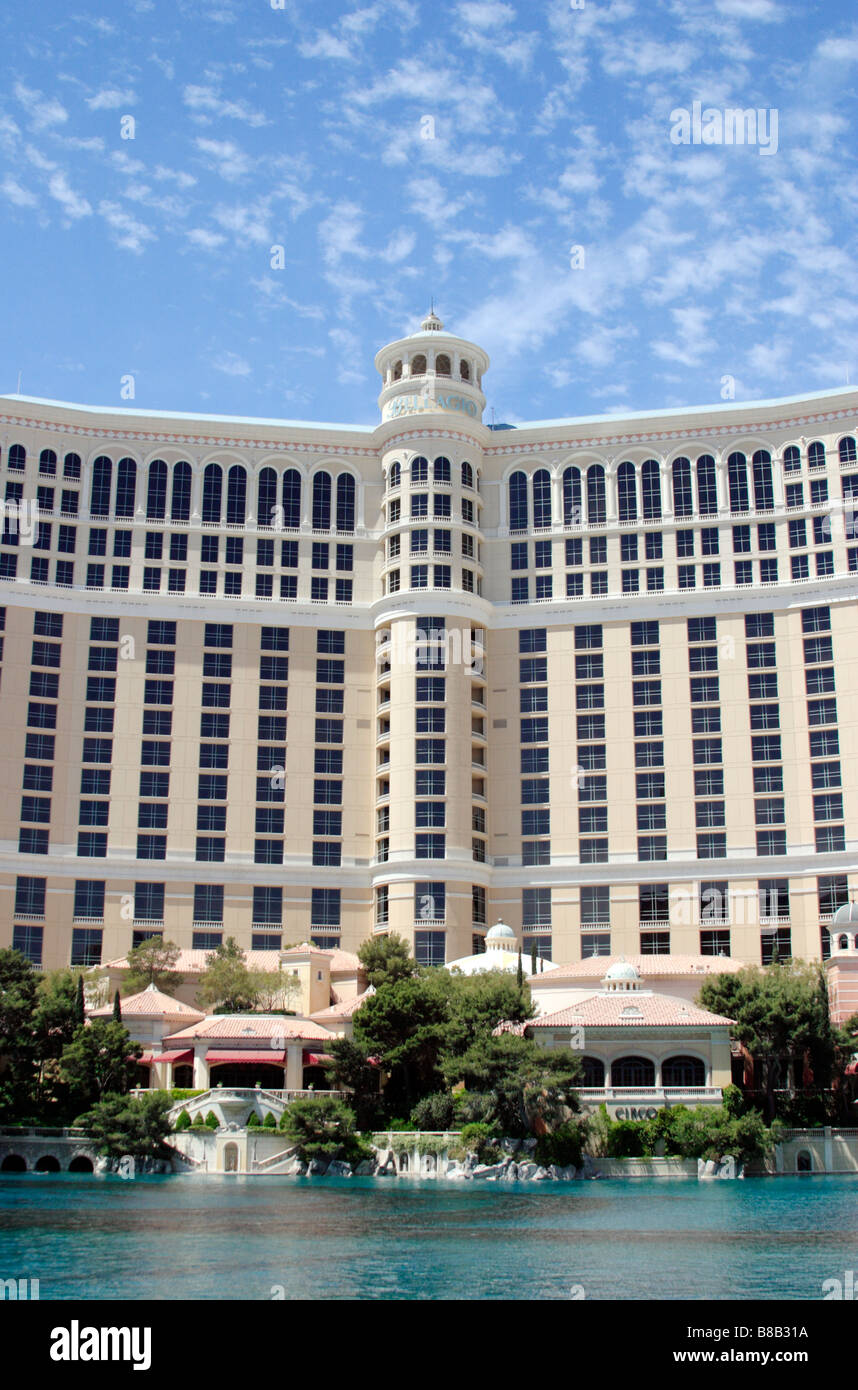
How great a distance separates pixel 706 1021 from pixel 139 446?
65.7m

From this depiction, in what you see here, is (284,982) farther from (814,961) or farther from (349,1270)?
(349,1270)

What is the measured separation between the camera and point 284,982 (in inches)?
3627

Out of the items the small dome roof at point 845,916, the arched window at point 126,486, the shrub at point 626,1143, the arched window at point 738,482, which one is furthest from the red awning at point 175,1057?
the arched window at point 738,482

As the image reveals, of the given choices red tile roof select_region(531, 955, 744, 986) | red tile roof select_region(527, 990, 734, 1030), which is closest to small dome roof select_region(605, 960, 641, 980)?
red tile roof select_region(531, 955, 744, 986)

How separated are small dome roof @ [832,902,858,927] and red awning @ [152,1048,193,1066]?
1635 inches

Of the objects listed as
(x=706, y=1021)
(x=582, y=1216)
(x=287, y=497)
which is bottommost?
(x=582, y=1216)

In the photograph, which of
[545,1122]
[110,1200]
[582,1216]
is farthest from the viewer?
[545,1122]

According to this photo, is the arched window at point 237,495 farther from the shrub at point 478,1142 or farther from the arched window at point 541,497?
the shrub at point 478,1142

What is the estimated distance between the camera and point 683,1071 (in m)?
75.8

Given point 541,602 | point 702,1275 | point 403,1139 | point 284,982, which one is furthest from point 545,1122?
point 541,602

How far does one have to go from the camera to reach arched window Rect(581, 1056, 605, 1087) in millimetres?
75938

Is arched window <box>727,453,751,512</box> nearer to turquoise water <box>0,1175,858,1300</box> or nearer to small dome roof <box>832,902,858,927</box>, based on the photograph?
small dome roof <box>832,902,858,927</box>

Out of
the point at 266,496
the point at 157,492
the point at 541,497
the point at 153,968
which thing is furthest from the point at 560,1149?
the point at 157,492

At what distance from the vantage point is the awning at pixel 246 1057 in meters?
81.7
